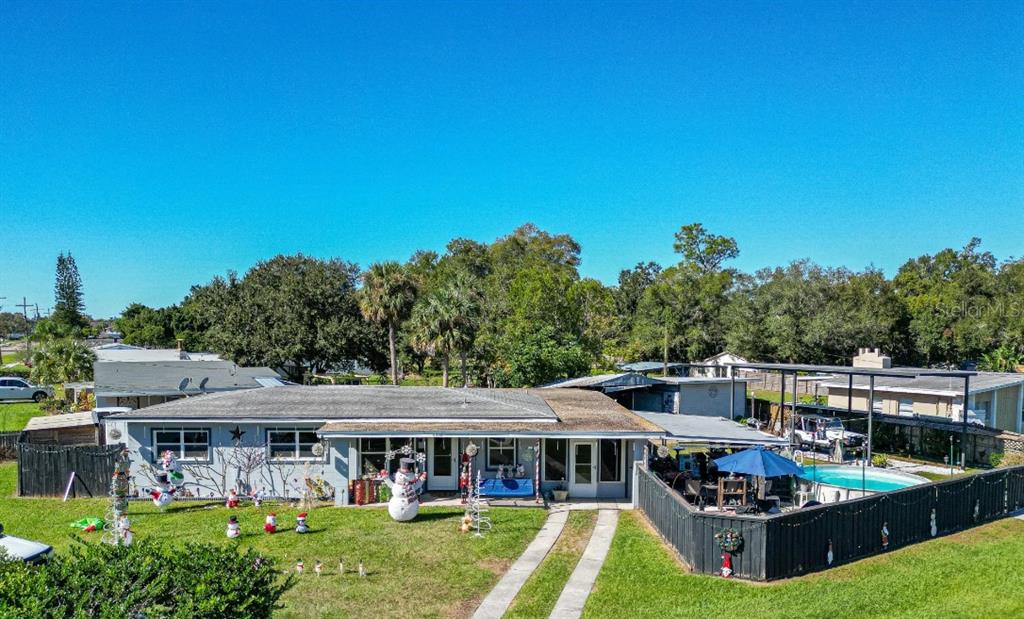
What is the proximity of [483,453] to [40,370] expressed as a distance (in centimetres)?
3687

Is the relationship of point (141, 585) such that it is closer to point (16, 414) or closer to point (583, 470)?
point (583, 470)

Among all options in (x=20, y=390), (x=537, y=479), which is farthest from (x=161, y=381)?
(x=537, y=479)

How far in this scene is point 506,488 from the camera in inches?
738

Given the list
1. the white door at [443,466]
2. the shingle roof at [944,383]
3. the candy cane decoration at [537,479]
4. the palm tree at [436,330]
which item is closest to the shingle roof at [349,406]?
the white door at [443,466]

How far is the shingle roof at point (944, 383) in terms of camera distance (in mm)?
30969

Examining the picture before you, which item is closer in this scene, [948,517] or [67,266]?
[948,517]

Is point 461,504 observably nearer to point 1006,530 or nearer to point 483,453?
point 483,453

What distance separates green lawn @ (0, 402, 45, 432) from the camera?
1249 inches


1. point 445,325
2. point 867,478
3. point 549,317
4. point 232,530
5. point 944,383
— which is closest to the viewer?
point 232,530

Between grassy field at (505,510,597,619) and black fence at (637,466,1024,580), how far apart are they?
77.1 inches

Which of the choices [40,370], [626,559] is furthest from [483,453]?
[40,370]

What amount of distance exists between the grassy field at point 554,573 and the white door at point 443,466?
4.30 m

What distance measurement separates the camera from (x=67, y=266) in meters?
119

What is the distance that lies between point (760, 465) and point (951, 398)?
71.1ft
